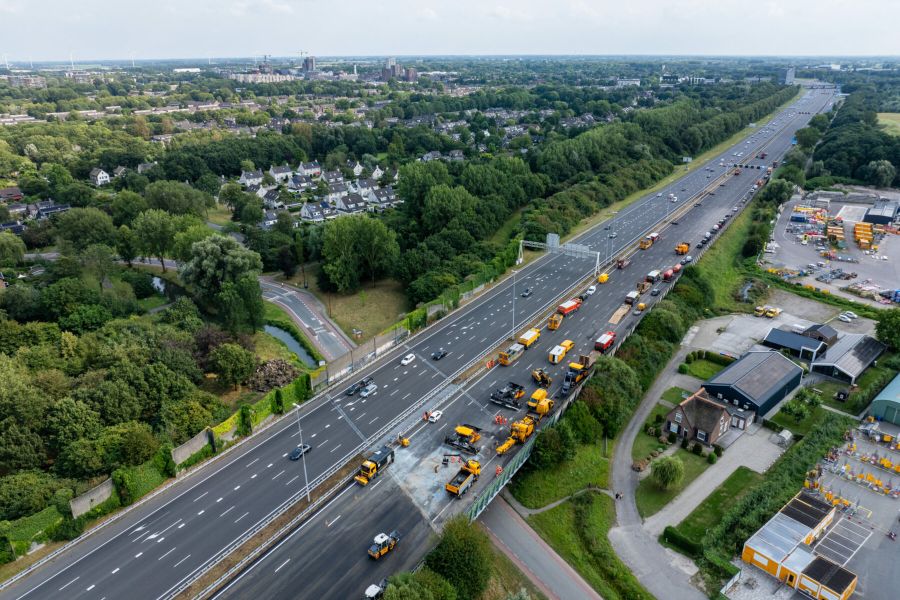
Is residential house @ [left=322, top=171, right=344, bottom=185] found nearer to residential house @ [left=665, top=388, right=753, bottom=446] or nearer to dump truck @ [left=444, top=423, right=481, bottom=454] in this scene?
dump truck @ [left=444, top=423, right=481, bottom=454]

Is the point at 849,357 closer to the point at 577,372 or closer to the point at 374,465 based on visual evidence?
the point at 577,372

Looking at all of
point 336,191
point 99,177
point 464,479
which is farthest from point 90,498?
point 99,177

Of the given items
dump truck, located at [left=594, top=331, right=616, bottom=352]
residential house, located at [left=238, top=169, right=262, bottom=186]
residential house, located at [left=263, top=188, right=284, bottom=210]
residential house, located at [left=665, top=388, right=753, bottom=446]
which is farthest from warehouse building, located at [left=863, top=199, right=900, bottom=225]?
residential house, located at [left=238, top=169, right=262, bottom=186]

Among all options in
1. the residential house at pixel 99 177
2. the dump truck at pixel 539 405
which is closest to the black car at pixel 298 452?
the dump truck at pixel 539 405

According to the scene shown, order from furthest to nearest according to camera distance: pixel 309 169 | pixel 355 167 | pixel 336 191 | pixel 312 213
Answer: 1. pixel 355 167
2. pixel 309 169
3. pixel 336 191
4. pixel 312 213

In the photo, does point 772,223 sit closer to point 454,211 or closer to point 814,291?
point 814,291

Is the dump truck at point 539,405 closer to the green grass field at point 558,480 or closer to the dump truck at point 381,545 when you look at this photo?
the green grass field at point 558,480

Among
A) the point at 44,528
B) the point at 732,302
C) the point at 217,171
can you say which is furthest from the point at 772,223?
the point at 217,171
